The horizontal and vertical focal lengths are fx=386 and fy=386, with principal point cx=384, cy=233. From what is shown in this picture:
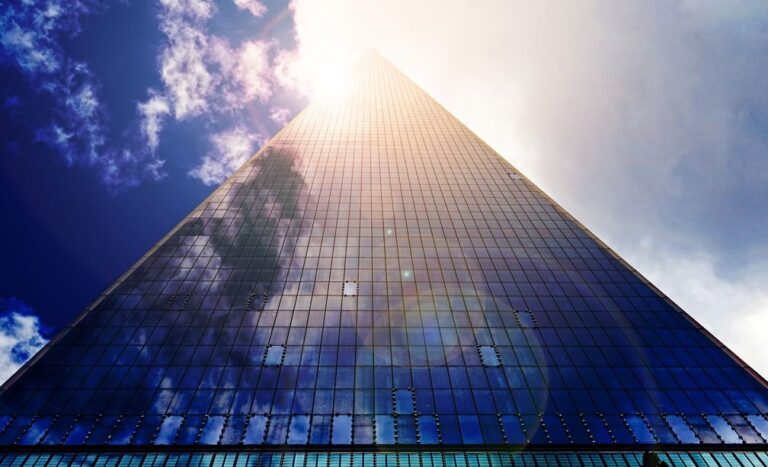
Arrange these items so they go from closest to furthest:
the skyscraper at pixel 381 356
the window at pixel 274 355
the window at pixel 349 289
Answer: the skyscraper at pixel 381 356, the window at pixel 274 355, the window at pixel 349 289

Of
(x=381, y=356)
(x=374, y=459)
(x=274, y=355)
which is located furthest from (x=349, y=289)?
(x=374, y=459)

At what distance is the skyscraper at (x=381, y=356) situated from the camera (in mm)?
27844

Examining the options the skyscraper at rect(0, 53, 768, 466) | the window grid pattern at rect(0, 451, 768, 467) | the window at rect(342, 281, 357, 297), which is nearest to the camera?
the window grid pattern at rect(0, 451, 768, 467)

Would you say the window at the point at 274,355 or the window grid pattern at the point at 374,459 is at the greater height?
the window at the point at 274,355

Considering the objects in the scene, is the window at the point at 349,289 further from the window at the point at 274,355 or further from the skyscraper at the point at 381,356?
the window at the point at 274,355

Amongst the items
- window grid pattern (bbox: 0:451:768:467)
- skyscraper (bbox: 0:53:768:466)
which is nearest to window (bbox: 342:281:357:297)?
skyscraper (bbox: 0:53:768:466)

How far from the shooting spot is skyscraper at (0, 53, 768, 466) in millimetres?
27844

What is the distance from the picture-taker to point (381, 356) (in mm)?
33531

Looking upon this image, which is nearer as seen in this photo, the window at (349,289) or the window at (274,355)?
the window at (274,355)

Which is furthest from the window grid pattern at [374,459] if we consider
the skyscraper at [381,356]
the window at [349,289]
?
the window at [349,289]

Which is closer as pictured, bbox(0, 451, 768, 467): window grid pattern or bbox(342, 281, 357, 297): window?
bbox(0, 451, 768, 467): window grid pattern

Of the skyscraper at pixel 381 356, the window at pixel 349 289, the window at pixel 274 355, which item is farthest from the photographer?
the window at pixel 349 289

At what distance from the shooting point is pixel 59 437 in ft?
92.0

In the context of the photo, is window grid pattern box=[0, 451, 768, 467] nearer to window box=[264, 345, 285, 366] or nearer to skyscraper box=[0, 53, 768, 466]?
skyscraper box=[0, 53, 768, 466]
